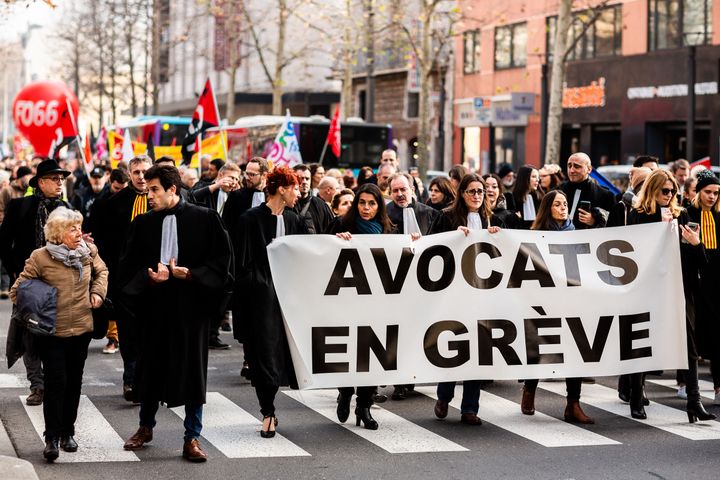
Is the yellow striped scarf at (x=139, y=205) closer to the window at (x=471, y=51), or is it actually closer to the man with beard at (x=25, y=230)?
the man with beard at (x=25, y=230)

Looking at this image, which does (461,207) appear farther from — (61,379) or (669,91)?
(669,91)

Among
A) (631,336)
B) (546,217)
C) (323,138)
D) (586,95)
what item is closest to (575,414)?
(631,336)

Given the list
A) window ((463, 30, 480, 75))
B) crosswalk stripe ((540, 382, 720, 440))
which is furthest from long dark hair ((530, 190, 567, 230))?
window ((463, 30, 480, 75))

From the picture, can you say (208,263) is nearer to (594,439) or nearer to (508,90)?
(594,439)

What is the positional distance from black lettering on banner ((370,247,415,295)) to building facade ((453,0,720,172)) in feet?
75.4

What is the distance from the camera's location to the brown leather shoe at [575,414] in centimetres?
992

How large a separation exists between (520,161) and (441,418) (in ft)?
119

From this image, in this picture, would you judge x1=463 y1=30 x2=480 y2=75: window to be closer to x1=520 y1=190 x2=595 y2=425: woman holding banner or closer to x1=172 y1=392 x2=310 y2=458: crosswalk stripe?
x1=520 y1=190 x2=595 y2=425: woman holding banner

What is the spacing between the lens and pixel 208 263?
866cm

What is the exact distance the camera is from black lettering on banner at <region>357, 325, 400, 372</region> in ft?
31.5

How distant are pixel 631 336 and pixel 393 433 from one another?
2018mm

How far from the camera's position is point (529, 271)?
9.95 m

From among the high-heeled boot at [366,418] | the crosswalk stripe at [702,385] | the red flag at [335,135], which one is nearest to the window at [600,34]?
the red flag at [335,135]

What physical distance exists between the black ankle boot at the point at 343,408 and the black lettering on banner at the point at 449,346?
0.70 metres
